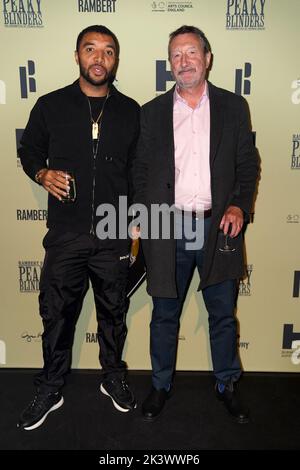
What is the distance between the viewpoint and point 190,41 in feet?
7.09

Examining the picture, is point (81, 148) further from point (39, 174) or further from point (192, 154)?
point (192, 154)

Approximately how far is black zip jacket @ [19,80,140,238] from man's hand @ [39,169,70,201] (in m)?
0.13

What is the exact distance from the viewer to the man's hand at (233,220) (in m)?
2.21

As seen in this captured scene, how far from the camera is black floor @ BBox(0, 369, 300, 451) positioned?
227cm

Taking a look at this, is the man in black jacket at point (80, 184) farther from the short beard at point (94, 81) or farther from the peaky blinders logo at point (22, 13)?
the peaky blinders logo at point (22, 13)

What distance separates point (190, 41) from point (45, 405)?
1.96 metres

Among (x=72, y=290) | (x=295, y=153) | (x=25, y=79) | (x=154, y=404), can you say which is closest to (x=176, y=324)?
(x=154, y=404)

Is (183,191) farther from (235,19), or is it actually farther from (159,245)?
(235,19)

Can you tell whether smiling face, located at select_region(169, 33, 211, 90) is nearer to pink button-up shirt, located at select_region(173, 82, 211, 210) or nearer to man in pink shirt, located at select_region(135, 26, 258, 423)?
man in pink shirt, located at select_region(135, 26, 258, 423)

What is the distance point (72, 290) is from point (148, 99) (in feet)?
3.65

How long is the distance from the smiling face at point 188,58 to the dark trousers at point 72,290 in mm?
869

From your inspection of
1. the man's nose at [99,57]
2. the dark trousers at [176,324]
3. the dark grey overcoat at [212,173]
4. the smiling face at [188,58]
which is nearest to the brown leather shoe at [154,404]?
the dark trousers at [176,324]
